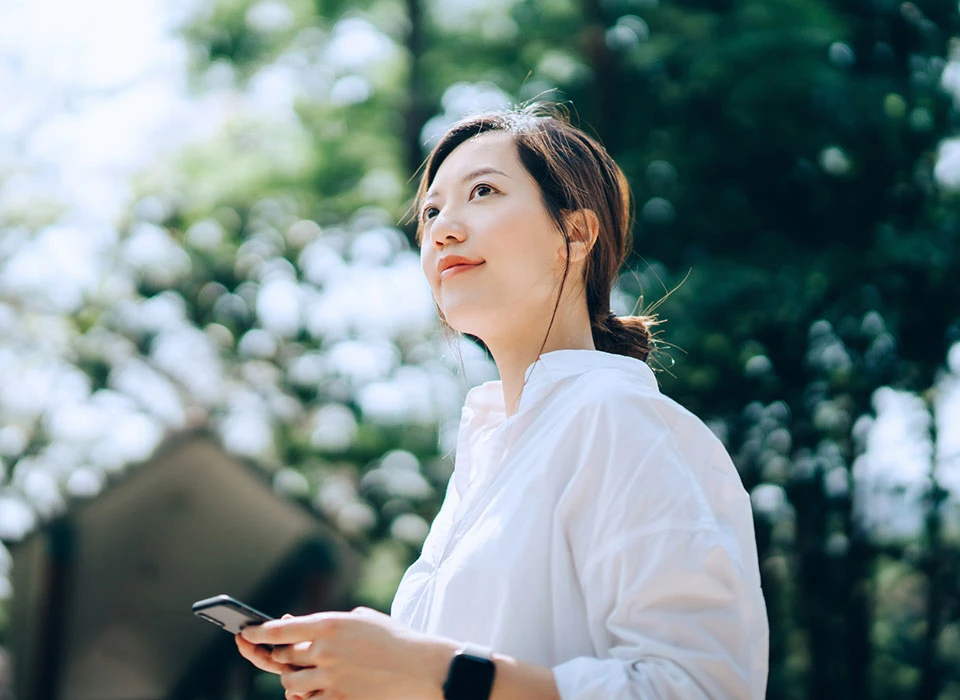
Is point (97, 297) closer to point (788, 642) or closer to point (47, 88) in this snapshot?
point (47, 88)

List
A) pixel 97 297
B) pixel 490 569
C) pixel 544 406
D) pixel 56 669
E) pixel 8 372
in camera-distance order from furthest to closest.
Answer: pixel 8 372, pixel 97 297, pixel 56 669, pixel 544 406, pixel 490 569

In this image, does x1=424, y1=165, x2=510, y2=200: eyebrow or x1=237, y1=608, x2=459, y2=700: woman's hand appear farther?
x1=424, y1=165, x2=510, y2=200: eyebrow

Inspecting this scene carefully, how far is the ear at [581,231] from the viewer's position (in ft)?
4.71

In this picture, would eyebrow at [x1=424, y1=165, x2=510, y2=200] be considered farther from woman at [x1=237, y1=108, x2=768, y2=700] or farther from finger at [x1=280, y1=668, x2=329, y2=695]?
finger at [x1=280, y1=668, x2=329, y2=695]

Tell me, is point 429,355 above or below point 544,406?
below

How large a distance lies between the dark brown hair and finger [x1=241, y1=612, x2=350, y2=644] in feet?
1.93

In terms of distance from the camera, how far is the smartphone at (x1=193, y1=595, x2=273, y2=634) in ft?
3.24

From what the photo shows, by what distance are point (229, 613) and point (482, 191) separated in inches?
28.1

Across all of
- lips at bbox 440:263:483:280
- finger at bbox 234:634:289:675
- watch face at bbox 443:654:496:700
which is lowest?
finger at bbox 234:634:289:675

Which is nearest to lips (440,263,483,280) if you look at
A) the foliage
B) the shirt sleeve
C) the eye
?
the eye

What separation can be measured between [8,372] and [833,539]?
26.2 feet

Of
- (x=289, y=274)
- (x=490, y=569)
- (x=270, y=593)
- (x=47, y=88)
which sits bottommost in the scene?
(x=270, y=593)

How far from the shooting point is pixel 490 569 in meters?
1.11

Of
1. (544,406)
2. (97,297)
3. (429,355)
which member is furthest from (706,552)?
(97,297)
